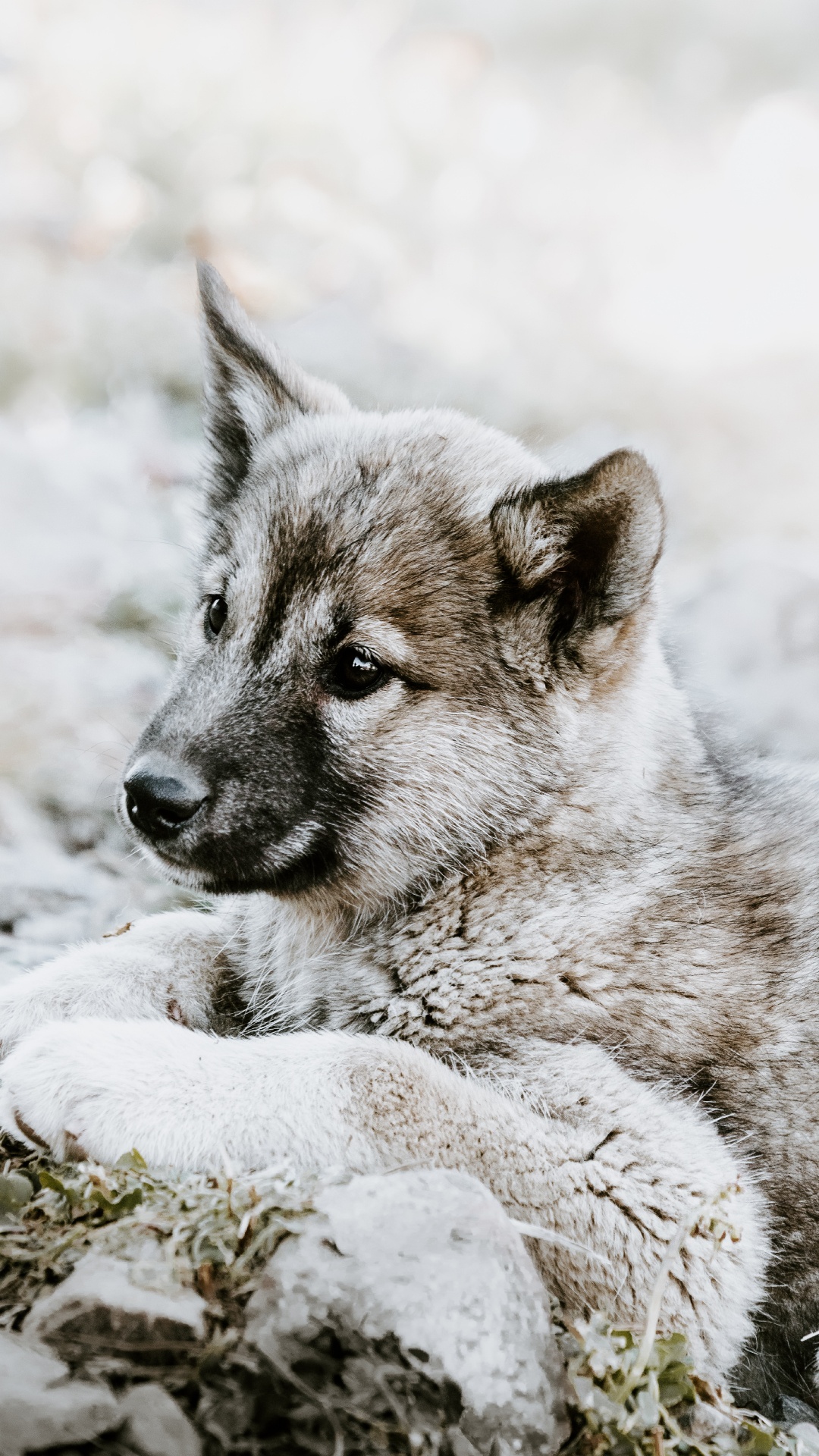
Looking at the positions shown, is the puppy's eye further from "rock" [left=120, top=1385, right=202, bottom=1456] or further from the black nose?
"rock" [left=120, top=1385, right=202, bottom=1456]

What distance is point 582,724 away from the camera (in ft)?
11.9

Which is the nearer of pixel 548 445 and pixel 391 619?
pixel 391 619

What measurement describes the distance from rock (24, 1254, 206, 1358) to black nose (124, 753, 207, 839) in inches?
52.3

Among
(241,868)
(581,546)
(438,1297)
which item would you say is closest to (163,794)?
(241,868)

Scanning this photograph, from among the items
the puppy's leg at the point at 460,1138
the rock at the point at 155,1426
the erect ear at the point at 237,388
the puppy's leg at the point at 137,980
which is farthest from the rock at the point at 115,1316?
the erect ear at the point at 237,388

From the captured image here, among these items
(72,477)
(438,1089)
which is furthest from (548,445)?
(72,477)

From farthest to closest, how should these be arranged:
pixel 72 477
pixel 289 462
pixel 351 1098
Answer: pixel 72 477 < pixel 289 462 < pixel 351 1098

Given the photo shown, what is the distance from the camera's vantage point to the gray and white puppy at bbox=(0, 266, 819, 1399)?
297cm

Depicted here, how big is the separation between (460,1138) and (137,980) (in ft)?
4.52

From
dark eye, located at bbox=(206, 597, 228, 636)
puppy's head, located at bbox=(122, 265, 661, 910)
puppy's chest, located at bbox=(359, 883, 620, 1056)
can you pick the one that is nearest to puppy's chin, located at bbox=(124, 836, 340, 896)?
puppy's head, located at bbox=(122, 265, 661, 910)

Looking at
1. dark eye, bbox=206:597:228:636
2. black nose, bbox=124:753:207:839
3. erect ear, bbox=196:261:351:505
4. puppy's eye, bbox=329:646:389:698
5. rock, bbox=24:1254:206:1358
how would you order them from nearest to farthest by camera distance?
rock, bbox=24:1254:206:1358, black nose, bbox=124:753:207:839, puppy's eye, bbox=329:646:389:698, dark eye, bbox=206:597:228:636, erect ear, bbox=196:261:351:505

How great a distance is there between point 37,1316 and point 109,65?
24.8ft

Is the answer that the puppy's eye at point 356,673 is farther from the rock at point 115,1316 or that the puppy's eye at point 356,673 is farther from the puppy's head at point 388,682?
the rock at point 115,1316

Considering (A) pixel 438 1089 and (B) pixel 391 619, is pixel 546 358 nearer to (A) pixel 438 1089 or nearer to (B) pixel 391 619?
(B) pixel 391 619
